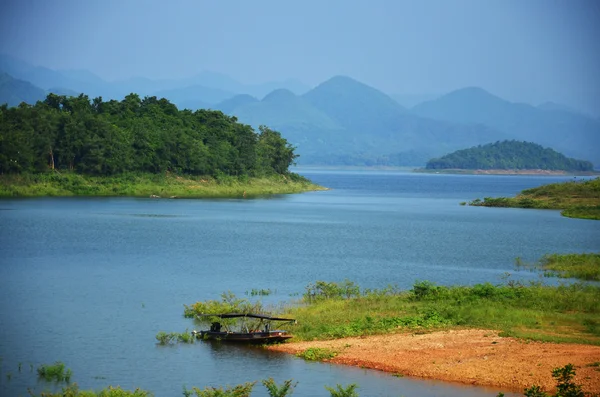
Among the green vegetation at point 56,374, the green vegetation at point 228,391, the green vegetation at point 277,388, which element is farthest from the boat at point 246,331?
the green vegetation at point 56,374

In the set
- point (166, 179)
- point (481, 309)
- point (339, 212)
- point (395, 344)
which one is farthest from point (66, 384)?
point (166, 179)

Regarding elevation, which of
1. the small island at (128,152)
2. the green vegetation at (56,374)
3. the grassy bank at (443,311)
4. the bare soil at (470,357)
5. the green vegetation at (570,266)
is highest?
the small island at (128,152)

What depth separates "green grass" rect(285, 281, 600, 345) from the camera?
92.1ft

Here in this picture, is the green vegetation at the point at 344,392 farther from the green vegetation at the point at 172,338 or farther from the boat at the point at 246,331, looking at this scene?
the green vegetation at the point at 172,338

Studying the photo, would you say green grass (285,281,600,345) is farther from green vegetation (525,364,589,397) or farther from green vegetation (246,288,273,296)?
green vegetation (525,364,589,397)

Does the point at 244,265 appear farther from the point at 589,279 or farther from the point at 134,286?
the point at 589,279

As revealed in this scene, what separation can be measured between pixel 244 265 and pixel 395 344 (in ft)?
67.5

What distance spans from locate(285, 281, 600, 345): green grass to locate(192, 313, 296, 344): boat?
2.80ft

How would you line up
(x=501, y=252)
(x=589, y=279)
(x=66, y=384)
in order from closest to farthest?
1. (x=66, y=384)
2. (x=589, y=279)
3. (x=501, y=252)

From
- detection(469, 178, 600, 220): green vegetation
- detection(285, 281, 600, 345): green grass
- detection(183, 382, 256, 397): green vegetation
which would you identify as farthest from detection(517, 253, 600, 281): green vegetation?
detection(469, 178, 600, 220): green vegetation

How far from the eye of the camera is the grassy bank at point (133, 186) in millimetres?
98062

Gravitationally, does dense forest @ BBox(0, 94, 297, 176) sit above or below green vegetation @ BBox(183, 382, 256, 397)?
above

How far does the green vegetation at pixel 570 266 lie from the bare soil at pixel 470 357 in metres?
17.5

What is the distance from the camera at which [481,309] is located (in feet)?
99.8
